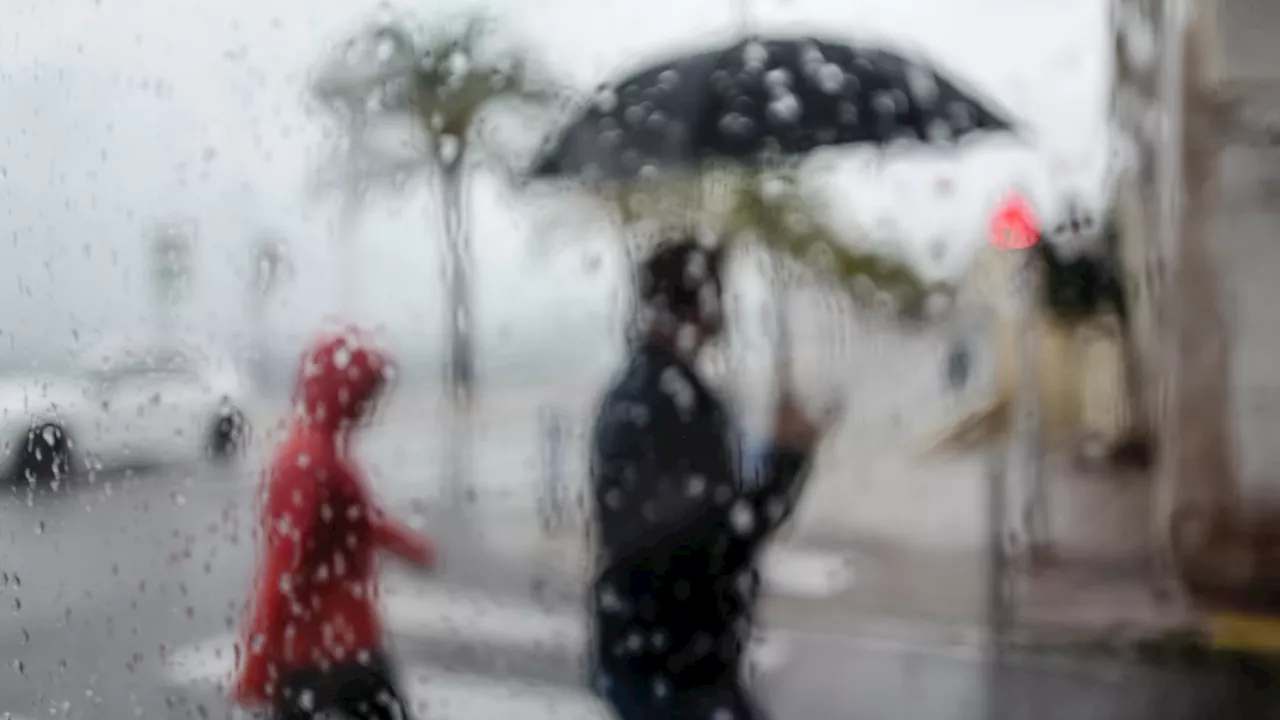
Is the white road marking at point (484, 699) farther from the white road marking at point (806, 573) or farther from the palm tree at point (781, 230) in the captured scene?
the palm tree at point (781, 230)

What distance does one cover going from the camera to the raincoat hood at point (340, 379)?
5.78ft

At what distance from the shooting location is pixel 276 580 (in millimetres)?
1710

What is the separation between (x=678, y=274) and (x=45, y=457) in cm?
133

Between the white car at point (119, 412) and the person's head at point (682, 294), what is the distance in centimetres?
85

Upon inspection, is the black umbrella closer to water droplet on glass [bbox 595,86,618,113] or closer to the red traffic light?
water droplet on glass [bbox 595,86,618,113]

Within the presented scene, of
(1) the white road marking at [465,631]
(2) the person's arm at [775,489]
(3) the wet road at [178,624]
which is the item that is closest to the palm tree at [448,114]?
(1) the white road marking at [465,631]

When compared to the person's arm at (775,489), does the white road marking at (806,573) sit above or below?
below

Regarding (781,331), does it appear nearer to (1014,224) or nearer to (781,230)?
(781,230)

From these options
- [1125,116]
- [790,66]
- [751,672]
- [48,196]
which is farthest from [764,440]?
[48,196]

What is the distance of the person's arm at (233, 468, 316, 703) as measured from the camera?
1.68 m

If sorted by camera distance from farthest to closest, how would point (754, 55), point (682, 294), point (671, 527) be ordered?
point (754, 55) → point (682, 294) → point (671, 527)

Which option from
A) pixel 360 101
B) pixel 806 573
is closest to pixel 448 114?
pixel 360 101

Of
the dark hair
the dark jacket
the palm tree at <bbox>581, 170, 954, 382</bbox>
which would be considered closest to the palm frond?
the palm tree at <bbox>581, 170, 954, 382</bbox>

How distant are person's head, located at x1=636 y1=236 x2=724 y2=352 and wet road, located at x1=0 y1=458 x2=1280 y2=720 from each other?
0.66m
